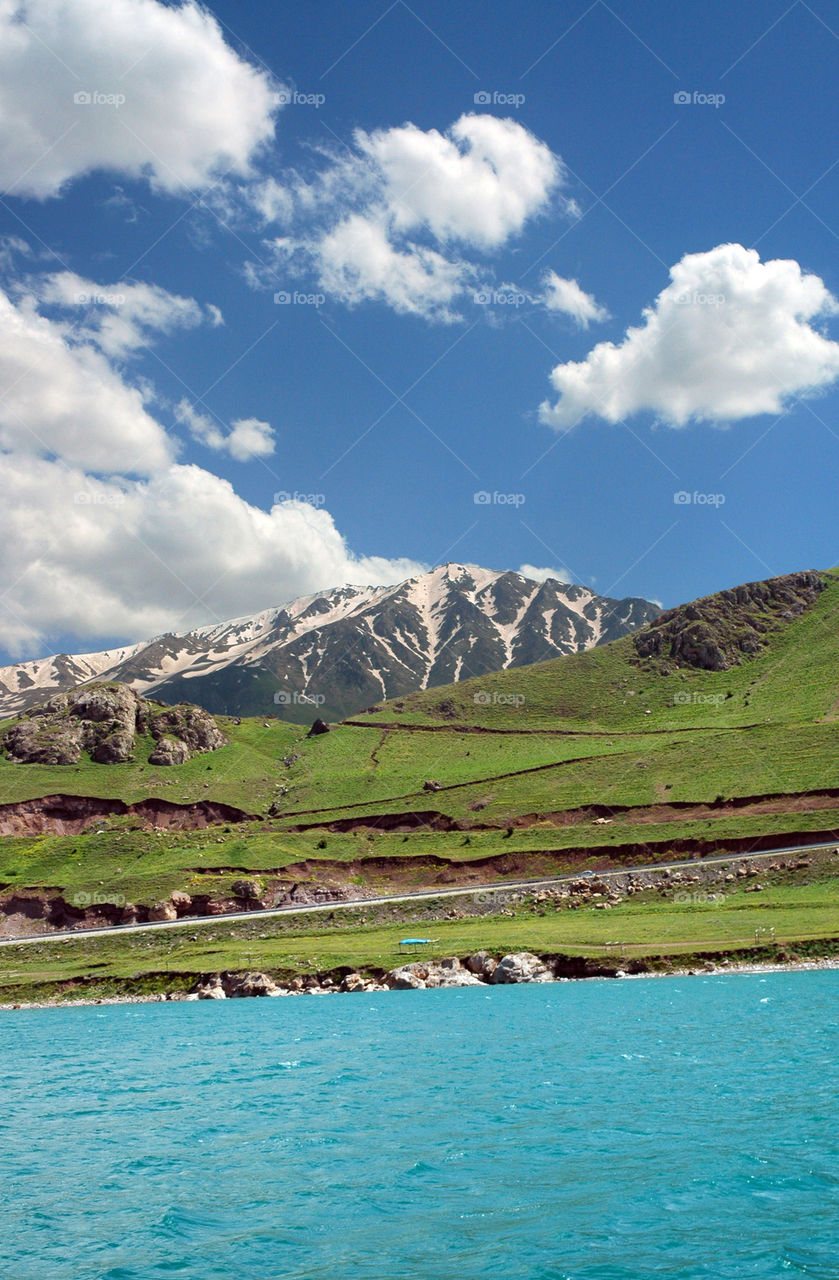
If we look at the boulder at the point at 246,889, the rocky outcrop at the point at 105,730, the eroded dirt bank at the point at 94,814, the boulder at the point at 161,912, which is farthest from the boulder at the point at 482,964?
the rocky outcrop at the point at 105,730

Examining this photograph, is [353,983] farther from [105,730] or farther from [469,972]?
[105,730]

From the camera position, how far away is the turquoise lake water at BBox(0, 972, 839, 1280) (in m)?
15.0

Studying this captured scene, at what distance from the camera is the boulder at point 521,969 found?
56.2 m

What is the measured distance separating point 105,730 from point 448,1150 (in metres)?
157

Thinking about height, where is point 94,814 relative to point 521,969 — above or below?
above

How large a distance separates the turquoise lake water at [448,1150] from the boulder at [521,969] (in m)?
14.4

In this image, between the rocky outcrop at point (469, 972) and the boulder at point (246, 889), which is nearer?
the rocky outcrop at point (469, 972)

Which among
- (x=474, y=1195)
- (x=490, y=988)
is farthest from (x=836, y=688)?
(x=474, y=1195)

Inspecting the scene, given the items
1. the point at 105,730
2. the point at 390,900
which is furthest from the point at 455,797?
the point at 105,730

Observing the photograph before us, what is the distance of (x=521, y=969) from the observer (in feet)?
187

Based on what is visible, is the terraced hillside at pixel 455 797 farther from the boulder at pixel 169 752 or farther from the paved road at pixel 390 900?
the paved road at pixel 390 900

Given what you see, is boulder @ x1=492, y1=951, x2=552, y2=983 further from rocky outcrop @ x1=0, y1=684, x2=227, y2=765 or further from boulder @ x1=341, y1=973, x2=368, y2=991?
rocky outcrop @ x1=0, y1=684, x2=227, y2=765

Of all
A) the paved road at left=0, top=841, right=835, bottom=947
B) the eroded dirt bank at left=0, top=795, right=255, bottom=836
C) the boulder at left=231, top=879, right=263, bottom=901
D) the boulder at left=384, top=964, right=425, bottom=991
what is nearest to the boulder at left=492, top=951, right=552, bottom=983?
the boulder at left=384, top=964, right=425, bottom=991

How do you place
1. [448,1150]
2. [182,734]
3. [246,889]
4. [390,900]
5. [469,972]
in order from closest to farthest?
[448,1150] < [469,972] < [390,900] < [246,889] < [182,734]
